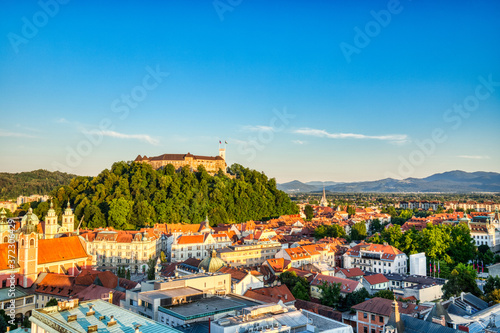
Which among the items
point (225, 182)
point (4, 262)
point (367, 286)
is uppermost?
point (225, 182)

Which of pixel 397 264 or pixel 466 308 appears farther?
pixel 397 264

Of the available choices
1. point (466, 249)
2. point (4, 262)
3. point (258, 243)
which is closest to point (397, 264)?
point (466, 249)

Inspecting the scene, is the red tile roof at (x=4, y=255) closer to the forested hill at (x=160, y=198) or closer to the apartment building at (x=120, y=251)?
the apartment building at (x=120, y=251)

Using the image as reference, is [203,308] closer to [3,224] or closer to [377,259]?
[3,224]

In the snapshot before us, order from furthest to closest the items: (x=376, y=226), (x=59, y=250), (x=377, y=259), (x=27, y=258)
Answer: (x=376, y=226) < (x=377, y=259) < (x=59, y=250) < (x=27, y=258)

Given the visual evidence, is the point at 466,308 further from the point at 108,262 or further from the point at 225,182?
the point at 225,182

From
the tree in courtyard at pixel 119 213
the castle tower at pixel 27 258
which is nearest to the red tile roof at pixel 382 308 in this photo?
the castle tower at pixel 27 258

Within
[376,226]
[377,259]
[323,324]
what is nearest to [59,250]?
[323,324]
